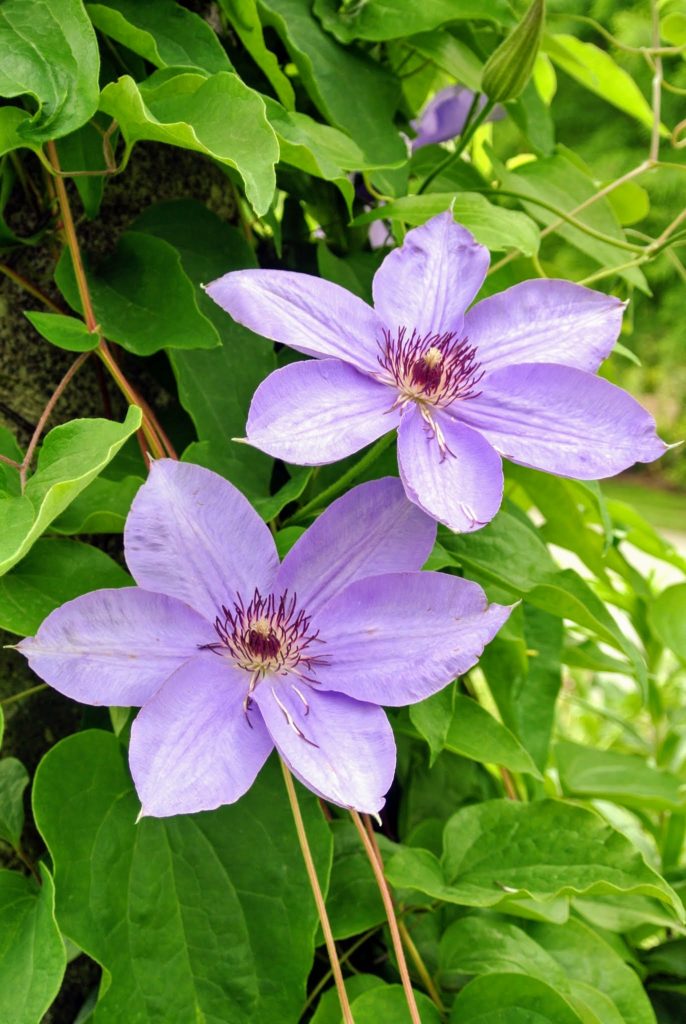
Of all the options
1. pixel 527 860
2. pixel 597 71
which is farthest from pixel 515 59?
pixel 527 860

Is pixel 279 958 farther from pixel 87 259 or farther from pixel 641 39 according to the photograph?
pixel 641 39

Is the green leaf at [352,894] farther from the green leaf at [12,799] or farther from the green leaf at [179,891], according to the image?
the green leaf at [12,799]

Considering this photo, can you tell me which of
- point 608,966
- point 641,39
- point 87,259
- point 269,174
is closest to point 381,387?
point 269,174

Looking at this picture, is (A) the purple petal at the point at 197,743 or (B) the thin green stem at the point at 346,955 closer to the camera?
(A) the purple petal at the point at 197,743

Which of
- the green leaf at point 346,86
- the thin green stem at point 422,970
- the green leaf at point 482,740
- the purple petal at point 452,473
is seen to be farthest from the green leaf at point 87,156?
the thin green stem at point 422,970

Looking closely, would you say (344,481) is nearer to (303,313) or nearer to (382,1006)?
(303,313)

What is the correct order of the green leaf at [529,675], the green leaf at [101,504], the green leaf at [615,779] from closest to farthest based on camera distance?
the green leaf at [101,504]
the green leaf at [529,675]
the green leaf at [615,779]

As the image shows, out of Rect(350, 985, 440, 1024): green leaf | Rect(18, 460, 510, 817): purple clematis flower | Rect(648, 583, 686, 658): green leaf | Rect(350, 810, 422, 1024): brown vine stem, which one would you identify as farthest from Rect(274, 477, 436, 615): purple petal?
Rect(648, 583, 686, 658): green leaf
